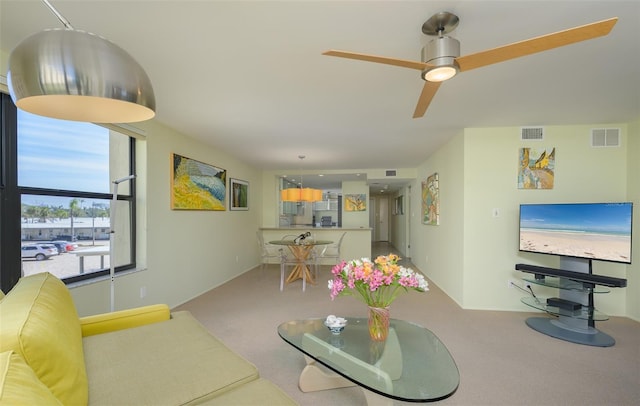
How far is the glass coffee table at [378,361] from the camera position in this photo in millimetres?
1411

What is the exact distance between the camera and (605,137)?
11.2 feet

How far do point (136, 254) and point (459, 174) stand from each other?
4.09 metres

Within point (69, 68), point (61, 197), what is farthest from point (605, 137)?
point (61, 197)

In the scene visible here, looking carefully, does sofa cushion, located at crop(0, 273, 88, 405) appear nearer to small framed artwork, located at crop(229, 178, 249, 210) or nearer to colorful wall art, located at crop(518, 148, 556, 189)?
small framed artwork, located at crop(229, 178, 249, 210)

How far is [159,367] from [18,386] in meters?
0.73

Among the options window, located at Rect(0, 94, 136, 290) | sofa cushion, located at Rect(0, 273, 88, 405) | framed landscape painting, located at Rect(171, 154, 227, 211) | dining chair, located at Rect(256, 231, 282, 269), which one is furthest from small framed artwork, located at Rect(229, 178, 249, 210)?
sofa cushion, located at Rect(0, 273, 88, 405)

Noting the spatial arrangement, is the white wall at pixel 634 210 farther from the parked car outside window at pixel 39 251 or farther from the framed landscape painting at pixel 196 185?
the parked car outside window at pixel 39 251

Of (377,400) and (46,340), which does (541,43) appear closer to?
(377,400)

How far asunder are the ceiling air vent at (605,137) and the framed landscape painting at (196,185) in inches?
200

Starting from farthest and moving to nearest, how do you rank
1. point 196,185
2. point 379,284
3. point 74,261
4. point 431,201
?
1. point 431,201
2. point 196,185
3. point 74,261
4. point 379,284

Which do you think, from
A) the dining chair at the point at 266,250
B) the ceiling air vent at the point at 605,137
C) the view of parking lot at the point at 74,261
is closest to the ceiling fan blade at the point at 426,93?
the ceiling air vent at the point at 605,137

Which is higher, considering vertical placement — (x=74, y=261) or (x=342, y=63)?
(x=342, y=63)

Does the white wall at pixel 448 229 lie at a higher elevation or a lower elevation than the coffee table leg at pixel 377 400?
higher

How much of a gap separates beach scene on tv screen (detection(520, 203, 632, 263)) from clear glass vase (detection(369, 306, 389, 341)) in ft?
7.85
